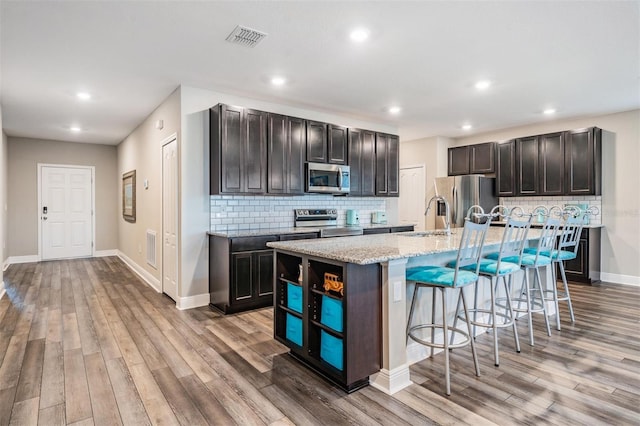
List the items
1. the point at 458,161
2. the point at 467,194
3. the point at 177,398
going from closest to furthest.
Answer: the point at 177,398
the point at 467,194
the point at 458,161

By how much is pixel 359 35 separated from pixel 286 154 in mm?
2033

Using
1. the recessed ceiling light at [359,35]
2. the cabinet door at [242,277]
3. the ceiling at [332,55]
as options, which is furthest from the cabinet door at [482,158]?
the cabinet door at [242,277]

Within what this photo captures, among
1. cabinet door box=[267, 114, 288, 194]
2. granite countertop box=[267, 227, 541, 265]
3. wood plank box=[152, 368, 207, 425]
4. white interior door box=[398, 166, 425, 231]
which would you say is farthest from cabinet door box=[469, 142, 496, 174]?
wood plank box=[152, 368, 207, 425]

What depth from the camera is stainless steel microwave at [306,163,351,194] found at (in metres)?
4.93

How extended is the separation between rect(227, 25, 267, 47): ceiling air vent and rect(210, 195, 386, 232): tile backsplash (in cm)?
198

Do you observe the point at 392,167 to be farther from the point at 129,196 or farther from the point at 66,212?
the point at 66,212

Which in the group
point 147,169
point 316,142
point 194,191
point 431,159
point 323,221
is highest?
point 431,159

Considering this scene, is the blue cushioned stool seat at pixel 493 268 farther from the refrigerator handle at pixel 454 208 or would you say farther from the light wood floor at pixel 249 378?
the refrigerator handle at pixel 454 208

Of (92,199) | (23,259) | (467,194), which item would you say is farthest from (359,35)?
(23,259)

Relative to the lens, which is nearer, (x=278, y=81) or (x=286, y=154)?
(x=278, y=81)

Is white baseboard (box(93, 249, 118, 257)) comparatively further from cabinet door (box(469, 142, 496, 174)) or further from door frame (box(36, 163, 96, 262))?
cabinet door (box(469, 142, 496, 174))

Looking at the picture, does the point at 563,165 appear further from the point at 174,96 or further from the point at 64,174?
the point at 64,174

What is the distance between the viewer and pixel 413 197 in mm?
7984

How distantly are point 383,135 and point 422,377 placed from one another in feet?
13.8
